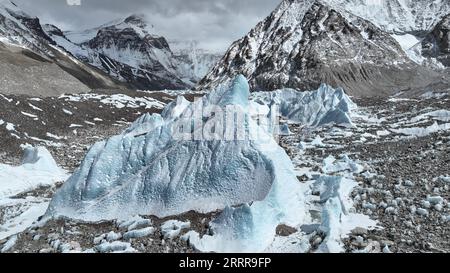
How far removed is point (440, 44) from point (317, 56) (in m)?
45.2

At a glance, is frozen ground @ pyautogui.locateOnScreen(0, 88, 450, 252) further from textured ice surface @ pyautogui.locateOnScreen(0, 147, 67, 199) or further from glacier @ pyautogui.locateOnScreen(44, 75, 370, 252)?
textured ice surface @ pyautogui.locateOnScreen(0, 147, 67, 199)

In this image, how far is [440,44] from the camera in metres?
150

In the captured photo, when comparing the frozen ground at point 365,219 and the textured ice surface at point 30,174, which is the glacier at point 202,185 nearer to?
the frozen ground at point 365,219

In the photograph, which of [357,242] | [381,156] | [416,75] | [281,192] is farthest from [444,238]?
[416,75]

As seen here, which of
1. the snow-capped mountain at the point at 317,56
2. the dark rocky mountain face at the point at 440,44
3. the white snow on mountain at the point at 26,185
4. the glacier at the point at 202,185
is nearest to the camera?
the glacier at the point at 202,185

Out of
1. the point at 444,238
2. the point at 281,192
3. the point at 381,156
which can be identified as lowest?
the point at 444,238

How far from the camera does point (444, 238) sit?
13953 millimetres

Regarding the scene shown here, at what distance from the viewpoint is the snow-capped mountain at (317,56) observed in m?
128

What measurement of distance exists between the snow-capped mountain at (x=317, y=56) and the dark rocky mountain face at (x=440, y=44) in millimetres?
11966

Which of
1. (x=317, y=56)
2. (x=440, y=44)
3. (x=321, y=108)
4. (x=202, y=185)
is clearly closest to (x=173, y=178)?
(x=202, y=185)

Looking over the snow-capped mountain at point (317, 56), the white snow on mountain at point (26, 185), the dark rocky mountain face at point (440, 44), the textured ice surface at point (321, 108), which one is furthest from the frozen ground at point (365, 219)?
the dark rocky mountain face at point (440, 44)
